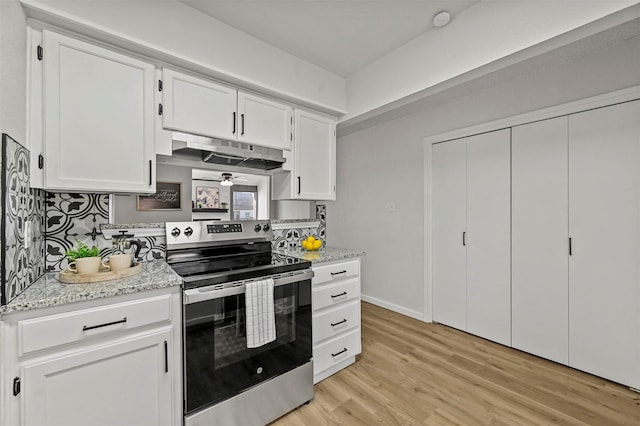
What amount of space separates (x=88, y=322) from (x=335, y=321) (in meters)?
1.51

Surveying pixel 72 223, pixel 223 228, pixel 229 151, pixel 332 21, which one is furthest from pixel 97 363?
pixel 332 21

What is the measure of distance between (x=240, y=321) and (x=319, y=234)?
143 centimetres

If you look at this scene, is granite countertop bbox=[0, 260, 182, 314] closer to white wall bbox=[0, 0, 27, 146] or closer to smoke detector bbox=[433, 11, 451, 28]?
white wall bbox=[0, 0, 27, 146]

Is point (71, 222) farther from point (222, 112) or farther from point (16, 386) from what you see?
point (222, 112)

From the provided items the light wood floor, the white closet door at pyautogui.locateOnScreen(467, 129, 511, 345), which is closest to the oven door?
the light wood floor

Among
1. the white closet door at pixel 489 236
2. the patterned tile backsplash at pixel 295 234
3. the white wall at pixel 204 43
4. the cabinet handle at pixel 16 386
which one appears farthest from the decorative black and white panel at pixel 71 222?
the white closet door at pixel 489 236

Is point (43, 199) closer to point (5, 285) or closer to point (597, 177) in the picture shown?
point (5, 285)

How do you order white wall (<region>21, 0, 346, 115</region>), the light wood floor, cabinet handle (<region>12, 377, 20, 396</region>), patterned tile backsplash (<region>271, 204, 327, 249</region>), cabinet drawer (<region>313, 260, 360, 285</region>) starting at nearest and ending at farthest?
cabinet handle (<region>12, 377, 20, 396</region>)
white wall (<region>21, 0, 346, 115</region>)
the light wood floor
cabinet drawer (<region>313, 260, 360, 285</region>)
patterned tile backsplash (<region>271, 204, 327, 249</region>)

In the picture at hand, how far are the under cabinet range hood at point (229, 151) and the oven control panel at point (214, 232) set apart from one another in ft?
1.58

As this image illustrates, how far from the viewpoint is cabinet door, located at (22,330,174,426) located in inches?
45.4

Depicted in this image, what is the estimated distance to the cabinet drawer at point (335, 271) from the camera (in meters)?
2.07

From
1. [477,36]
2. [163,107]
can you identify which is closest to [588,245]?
[477,36]

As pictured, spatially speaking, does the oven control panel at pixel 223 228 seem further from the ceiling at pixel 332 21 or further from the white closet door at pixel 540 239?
the white closet door at pixel 540 239

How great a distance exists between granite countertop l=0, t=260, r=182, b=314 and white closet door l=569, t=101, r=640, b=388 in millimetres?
2841
